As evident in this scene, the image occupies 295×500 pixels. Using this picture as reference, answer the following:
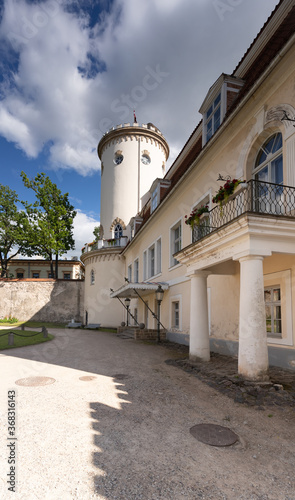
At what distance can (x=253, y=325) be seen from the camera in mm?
6395

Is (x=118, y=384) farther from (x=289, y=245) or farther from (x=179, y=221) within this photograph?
(x=179, y=221)

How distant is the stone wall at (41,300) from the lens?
32125 millimetres

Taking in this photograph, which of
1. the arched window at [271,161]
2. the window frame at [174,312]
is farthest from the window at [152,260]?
the arched window at [271,161]

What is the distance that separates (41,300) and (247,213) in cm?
2930

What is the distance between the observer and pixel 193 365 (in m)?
8.63

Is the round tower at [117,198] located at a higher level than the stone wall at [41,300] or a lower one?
higher

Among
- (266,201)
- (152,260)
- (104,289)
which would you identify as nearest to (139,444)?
(266,201)

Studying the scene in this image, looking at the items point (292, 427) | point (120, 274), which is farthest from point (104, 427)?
point (120, 274)

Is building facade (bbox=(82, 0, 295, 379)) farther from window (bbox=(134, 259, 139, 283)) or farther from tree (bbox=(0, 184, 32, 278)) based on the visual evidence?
tree (bbox=(0, 184, 32, 278))

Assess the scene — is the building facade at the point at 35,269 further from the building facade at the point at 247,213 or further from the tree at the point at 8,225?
the building facade at the point at 247,213

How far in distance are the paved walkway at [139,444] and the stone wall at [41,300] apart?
25.4m

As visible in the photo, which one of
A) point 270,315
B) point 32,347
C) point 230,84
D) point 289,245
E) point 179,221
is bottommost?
point 32,347

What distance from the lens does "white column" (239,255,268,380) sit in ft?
20.7

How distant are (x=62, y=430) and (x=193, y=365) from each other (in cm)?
489
